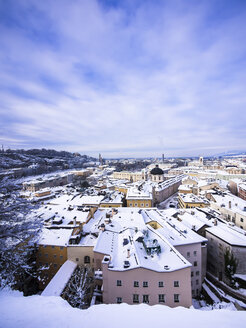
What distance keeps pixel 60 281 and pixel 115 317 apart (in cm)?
1482

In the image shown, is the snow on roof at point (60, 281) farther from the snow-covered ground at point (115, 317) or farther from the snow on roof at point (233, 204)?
the snow on roof at point (233, 204)

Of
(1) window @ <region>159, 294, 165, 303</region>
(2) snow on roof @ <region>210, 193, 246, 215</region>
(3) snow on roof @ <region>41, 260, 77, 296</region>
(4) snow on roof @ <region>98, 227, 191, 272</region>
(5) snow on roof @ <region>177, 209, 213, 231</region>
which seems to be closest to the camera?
(1) window @ <region>159, 294, 165, 303</region>

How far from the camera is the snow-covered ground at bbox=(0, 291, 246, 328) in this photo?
4.17 m

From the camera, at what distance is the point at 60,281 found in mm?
15703

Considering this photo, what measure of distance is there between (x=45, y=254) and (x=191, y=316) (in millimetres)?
21489

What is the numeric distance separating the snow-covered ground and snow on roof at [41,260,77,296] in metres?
11.6

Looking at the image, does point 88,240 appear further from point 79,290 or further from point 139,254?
point 139,254

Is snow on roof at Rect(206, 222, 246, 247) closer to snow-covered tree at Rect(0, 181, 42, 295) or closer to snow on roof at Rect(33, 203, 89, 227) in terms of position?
snow on roof at Rect(33, 203, 89, 227)

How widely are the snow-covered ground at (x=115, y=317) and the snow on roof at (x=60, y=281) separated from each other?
11.6 m

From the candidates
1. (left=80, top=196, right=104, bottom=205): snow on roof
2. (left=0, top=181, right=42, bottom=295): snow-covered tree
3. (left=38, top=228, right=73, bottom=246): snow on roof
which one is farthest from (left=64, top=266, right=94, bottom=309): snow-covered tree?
(left=80, top=196, right=104, bottom=205): snow on roof

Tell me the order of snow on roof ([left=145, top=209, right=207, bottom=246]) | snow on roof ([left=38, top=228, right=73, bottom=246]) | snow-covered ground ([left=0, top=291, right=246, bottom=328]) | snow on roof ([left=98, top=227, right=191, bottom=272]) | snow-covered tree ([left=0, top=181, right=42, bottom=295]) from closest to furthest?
snow-covered ground ([left=0, top=291, right=246, bottom=328]) < snow-covered tree ([left=0, top=181, right=42, bottom=295]) < snow on roof ([left=98, top=227, right=191, bottom=272]) < snow on roof ([left=145, top=209, right=207, bottom=246]) < snow on roof ([left=38, top=228, right=73, bottom=246])

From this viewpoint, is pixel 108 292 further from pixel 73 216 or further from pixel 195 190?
pixel 195 190

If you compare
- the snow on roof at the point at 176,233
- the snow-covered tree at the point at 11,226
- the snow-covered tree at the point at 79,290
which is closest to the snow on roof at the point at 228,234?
the snow on roof at the point at 176,233

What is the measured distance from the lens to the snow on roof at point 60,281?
14.1m
